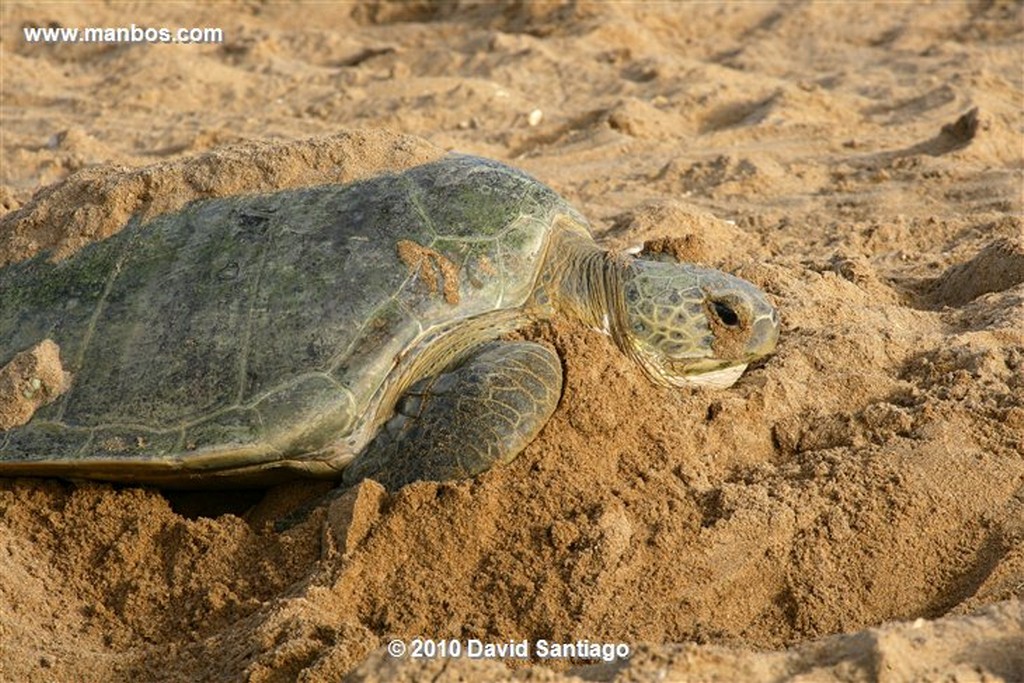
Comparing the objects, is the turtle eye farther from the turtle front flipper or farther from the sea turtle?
the turtle front flipper

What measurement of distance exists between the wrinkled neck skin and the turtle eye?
13.4 inches

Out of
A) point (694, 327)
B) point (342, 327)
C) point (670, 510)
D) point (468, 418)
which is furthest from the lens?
point (694, 327)

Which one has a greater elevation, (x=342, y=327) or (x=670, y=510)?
(x=342, y=327)

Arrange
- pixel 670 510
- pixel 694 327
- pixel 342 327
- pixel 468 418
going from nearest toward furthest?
1. pixel 670 510
2. pixel 468 418
3. pixel 342 327
4. pixel 694 327

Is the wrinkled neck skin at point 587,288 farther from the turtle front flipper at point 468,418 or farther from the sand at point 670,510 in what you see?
the turtle front flipper at point 468,418

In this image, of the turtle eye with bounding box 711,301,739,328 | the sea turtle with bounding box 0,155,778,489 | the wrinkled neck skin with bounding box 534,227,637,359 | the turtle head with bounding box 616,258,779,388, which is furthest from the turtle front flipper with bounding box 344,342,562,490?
the turtle eye with bounding box 711,301,739,328

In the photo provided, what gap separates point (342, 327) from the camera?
12.7 feet

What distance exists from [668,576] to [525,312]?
126 centimetres

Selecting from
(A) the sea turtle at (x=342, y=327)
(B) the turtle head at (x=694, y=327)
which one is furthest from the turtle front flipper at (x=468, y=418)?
(B) the turtle head at (x=694, y=327)

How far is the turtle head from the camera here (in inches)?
164

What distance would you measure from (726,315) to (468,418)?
1124mm

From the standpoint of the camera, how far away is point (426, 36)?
35.4ft

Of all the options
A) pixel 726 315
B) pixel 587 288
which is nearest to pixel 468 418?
pixel 587 288

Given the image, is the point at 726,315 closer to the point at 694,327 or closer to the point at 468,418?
the point at 694,327
